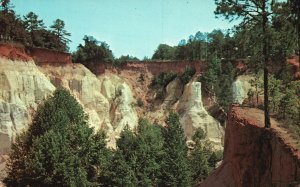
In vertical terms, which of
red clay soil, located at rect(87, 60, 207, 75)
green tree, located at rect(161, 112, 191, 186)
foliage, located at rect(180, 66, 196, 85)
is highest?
red clay soil, located at rect(87, 60, 207, 75)

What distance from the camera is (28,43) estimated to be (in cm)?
6000

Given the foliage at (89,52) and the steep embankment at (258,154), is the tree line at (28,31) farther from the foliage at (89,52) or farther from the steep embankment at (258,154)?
the steep embankment at (258,154)

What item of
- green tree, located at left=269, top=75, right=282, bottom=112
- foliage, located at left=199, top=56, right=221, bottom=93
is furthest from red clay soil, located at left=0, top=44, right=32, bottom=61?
green tree, located at left=269, top=75, right=282, bottom=112

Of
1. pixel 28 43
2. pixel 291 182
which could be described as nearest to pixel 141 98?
pixel 28 43

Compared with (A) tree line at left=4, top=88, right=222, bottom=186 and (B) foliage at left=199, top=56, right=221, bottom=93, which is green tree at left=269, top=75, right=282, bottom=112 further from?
(B) foliage at left=199, top=56, right=221, bottom=93

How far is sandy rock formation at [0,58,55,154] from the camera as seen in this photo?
46344 mm

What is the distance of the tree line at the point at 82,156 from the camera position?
Answer: 36094 mm

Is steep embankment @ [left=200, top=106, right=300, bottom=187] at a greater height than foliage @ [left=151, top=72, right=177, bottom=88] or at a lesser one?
lesser

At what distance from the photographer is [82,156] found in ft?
129

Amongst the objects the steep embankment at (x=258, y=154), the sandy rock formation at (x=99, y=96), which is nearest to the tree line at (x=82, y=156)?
the sandy rock formation at (x=99, y=96)

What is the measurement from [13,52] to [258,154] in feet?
129

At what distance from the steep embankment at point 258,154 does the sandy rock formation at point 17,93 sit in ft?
96.5

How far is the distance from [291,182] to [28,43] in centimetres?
4954

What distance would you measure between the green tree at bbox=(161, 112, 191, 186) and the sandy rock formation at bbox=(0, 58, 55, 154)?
15656 mm
